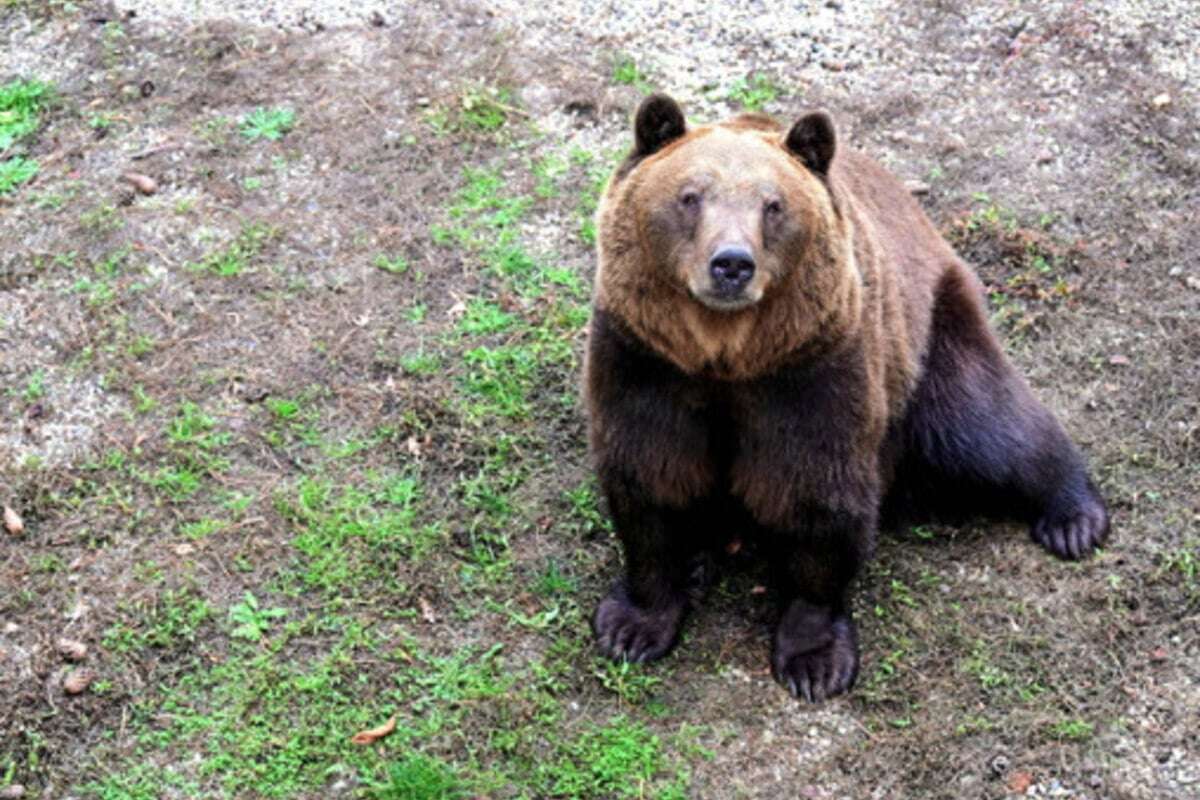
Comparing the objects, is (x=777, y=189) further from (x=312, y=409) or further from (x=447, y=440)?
(x=312, y=409)

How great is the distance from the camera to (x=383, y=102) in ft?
24.0

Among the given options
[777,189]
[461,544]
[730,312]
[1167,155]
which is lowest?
[461,544]

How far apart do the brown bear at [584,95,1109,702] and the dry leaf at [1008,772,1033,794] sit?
0.61 m

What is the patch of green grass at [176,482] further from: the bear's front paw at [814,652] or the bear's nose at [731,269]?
the bear's nose at [731,269]

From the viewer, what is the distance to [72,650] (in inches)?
192

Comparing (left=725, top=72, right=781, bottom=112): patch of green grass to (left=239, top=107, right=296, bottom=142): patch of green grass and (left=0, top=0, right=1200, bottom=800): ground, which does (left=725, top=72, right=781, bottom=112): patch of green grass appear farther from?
(left=239, top=107, right=296, bottom=142): patch of green grass

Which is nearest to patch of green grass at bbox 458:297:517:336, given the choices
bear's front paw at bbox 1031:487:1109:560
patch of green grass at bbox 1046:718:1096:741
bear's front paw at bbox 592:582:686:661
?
bear's front paw at bbox 592:582:686:661

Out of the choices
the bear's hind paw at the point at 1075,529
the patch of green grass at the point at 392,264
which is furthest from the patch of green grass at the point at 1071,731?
the patch of green grass at the point at 392,264

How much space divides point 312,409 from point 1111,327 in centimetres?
317

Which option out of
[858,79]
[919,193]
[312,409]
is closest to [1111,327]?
[919,193]

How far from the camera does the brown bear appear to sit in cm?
427

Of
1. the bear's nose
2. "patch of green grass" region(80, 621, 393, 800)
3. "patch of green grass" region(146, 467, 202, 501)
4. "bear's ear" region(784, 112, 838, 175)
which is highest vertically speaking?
"bear's ear" region(784, 112, 838, 175)

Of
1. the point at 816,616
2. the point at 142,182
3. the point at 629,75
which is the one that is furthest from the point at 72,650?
the point at 629,75

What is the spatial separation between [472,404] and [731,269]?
2.03m
